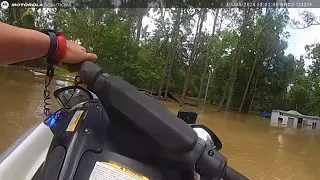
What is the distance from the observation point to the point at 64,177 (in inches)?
15.6

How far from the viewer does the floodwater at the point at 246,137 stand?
3.36m

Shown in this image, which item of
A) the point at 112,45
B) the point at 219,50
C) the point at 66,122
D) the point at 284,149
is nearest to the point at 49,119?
the point at 66,122

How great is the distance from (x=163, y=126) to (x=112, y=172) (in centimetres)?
7

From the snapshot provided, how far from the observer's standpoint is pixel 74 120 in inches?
18.7

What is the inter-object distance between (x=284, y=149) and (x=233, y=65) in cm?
328

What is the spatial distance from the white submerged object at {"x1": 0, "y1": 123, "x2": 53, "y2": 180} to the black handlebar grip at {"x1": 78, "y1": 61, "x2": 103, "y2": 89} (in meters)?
0.23

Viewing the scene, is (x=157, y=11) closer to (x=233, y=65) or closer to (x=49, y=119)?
(x=233, y=65)

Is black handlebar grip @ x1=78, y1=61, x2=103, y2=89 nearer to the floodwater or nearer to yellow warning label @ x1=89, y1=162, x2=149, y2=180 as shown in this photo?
yellow warning label @ x1=89, y1=162, x2=149, y2=180

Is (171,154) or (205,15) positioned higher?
(205,15)

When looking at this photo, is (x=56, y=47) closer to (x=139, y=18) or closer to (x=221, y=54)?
(x=139, y=18)

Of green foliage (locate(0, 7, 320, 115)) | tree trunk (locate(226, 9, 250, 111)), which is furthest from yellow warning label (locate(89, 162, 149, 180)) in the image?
tree trunk (locate(226, 9, 250, 111))

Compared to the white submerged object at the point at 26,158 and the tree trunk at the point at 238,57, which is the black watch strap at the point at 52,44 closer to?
the white submerged object at the point at 26,158

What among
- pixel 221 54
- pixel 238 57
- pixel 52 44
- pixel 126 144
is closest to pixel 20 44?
pixel 52 44

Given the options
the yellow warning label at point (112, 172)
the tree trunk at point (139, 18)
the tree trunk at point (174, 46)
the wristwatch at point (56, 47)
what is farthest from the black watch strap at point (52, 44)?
the tree trunk at point (139, 18)
